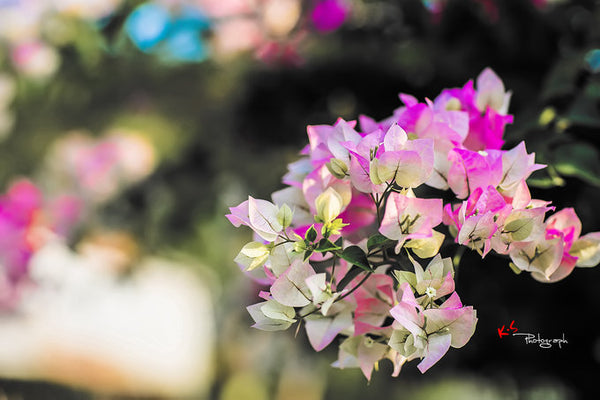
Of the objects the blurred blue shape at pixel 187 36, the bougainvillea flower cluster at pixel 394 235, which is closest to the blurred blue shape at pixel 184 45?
the blurred blue shape at pixel 187 36

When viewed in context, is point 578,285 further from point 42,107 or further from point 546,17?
point 42,107

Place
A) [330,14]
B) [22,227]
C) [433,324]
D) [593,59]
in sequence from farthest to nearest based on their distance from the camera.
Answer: [22,227]
[330,14]
[593,59]
[433,324]

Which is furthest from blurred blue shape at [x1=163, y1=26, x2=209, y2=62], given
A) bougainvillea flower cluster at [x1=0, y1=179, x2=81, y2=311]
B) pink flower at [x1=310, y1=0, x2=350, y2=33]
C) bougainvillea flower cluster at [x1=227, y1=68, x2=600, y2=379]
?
bougainvillea flower cluster at [x1=227, y1=68, x2=600, y2=379]

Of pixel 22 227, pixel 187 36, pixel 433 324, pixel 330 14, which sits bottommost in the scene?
pixel 433 324

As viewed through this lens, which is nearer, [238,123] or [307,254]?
[307,254]

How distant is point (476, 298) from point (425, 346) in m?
0.38

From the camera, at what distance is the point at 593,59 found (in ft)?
1.75

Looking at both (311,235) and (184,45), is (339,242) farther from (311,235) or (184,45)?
(184,45)

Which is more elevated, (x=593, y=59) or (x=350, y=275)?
(x=593, y=59)

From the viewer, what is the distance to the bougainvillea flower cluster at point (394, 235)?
0.27m

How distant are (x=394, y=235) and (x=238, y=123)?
32.9 inches

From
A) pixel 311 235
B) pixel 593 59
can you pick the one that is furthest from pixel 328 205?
pixel 593 59

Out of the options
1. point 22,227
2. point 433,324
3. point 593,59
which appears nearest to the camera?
point 433,324

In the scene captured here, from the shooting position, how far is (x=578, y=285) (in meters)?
0.67
